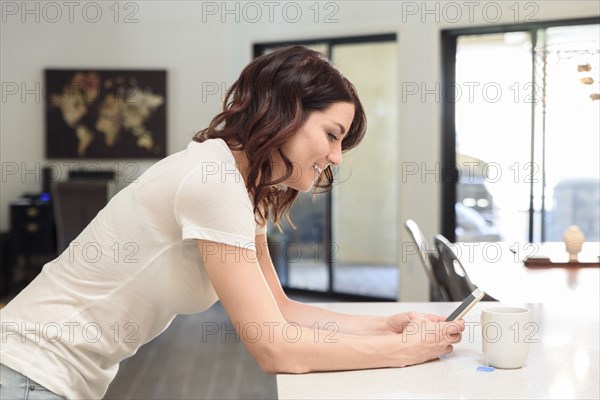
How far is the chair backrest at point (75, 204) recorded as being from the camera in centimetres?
517

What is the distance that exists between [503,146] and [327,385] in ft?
15.8

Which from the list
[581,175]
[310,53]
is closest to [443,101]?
[581,175]

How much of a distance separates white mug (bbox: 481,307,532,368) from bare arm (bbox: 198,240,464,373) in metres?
0.07

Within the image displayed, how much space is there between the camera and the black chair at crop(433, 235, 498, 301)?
2.62 meters

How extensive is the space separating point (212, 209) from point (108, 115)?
5944 mm

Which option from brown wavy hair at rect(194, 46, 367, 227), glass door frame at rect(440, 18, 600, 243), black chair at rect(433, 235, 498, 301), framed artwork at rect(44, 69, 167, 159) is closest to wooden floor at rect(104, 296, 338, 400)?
black chair at rect(433, 235, 498, 301)

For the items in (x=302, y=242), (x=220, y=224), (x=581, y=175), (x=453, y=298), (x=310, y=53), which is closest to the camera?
(x=220, y=224)

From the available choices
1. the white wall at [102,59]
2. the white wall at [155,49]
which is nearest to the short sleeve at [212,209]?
the white wall at [155,49]

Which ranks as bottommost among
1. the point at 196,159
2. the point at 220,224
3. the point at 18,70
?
the point at 220,224

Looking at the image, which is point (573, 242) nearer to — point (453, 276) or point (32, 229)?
point (453, 276)

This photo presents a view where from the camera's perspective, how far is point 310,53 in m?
1.39

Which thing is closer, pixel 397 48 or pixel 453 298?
pixel 453 298

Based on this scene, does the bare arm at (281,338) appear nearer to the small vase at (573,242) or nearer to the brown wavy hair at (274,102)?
the brown wavy hair at (274,102)

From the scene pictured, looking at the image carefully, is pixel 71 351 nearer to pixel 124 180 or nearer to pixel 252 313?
pixel 252 313
